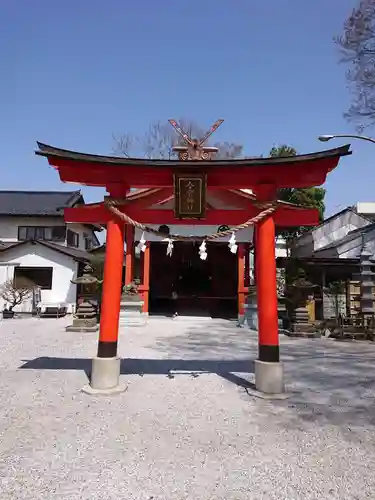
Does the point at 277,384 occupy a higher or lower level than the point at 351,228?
lower

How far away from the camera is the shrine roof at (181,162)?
6.30 m

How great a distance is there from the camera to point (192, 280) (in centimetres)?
2375

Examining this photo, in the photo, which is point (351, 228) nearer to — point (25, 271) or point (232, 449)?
point (25, 271)

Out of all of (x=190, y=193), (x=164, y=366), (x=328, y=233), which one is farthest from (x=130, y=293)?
(x=328, y=233)

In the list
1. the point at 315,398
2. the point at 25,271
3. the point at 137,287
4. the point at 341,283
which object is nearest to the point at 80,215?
the point at 315,398

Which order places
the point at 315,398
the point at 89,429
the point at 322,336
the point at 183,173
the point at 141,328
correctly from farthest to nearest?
1. the point at 141,328
2. the point at 322,336
3. the point at 183,173
4. the point at 315,398
5. the point at 89,429

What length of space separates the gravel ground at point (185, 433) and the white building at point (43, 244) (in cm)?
1389

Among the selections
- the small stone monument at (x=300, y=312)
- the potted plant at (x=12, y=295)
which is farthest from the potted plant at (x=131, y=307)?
the potted plant at (x=12, y=295)

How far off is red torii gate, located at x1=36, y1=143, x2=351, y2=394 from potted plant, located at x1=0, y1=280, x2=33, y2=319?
15.4 m

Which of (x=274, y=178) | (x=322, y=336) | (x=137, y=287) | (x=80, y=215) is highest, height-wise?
(x=274, y=178)

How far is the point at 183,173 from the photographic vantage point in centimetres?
670

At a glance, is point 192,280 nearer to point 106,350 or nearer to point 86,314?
point 86,314

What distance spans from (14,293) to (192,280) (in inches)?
438

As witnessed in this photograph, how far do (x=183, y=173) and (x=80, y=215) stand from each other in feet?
Answer: 7.82
